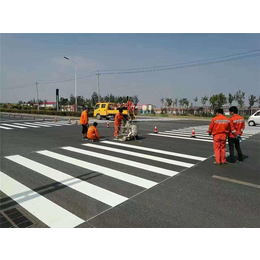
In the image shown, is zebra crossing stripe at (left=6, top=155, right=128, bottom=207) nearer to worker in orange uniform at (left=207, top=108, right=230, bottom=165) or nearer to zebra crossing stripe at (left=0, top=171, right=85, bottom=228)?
zebra crossing stripe at (left=0, top=171, right=85, bottom=228)

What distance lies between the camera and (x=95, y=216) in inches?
126

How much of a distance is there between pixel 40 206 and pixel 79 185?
105cm

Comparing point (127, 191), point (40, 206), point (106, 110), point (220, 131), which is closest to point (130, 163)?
point (127, 191)

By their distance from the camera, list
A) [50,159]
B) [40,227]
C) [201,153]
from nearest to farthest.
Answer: [40,227] → [50,159] → [201,153]

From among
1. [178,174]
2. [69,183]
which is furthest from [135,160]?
[69,183]

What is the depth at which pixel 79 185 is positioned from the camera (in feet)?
14.6

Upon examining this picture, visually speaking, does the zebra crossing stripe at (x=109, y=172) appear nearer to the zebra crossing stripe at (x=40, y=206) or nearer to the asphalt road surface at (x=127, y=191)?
the asphalt road surface at (x=127, y=191)

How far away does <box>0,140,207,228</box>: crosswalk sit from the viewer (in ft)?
11.4

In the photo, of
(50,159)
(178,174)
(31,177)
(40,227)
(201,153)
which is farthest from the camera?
(201,153)

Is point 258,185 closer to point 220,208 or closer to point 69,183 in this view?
point 220,208

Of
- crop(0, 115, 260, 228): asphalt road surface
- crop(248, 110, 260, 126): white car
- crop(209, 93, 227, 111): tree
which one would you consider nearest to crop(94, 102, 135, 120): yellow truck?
crop(248, 110, 260, 126): white car

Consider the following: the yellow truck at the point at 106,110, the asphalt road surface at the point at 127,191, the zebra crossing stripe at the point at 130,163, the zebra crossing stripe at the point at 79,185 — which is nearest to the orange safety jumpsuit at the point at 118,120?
the zebra crossing stripe at the point at 130,163

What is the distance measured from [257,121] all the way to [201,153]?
16.1m

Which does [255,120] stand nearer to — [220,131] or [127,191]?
[220,131]
